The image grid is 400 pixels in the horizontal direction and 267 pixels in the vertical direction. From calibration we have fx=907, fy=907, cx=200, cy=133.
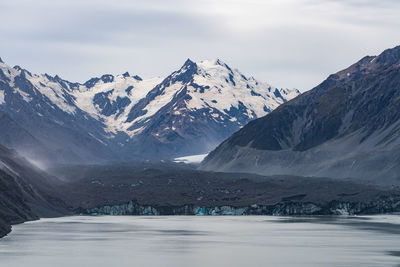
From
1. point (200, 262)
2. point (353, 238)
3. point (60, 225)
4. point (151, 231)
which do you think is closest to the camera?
point (200, 262)

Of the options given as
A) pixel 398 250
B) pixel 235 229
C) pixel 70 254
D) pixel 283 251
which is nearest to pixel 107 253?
pixel 70 254

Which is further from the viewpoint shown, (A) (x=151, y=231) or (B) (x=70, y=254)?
(A) (x=151, y=231)

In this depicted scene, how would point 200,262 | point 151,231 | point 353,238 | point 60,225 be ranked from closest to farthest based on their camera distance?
point 200,262 → point 353,238 → point 151,231 → point 60,225

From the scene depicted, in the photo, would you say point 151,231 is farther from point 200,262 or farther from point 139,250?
point 200,262

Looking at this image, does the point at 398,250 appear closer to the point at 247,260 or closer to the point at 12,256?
the point at 247,260

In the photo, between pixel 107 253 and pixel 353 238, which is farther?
pixel 353 238

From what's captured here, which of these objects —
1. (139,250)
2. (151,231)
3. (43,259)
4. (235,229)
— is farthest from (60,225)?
(43,259)
